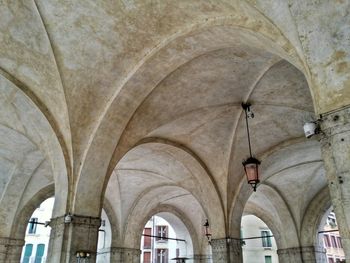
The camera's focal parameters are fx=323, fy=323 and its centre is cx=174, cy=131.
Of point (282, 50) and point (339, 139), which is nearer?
point (339, 139)

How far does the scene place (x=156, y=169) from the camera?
1227 cm

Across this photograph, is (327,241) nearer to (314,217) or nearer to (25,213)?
(314,217)

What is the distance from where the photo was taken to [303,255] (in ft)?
46.9

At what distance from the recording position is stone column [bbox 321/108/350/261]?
2813 millimetres

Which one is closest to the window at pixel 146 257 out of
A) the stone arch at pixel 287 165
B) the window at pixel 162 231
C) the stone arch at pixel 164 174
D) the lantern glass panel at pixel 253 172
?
the window at pixel 162 231

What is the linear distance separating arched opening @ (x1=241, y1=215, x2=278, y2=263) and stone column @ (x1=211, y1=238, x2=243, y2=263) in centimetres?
1529

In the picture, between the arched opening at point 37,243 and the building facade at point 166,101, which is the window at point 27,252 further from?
the building facade at point 166,101

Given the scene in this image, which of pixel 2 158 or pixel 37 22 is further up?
pixel 37 22

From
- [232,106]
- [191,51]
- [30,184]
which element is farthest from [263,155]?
[30,184]

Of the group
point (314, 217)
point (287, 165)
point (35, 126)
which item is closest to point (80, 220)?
point (35, 126)

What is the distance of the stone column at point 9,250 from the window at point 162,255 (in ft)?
65.6

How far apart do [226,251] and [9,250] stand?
7.81 meters

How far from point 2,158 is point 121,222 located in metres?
5.99

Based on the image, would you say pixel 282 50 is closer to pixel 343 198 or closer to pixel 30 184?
pixel 343 198
